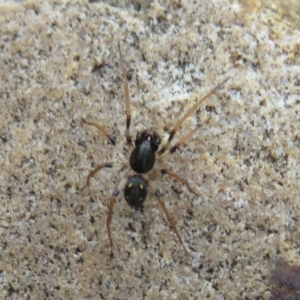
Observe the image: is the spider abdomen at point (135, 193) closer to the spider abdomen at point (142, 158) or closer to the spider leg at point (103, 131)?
the spider abdomen at point (142, 158)

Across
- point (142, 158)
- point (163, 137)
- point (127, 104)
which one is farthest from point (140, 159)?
point (127, 104)

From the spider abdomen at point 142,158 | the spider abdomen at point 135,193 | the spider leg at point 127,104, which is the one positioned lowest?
the spider abdomen at point 135,193

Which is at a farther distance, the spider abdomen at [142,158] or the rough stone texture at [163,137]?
the spider abdomen at [142,158]

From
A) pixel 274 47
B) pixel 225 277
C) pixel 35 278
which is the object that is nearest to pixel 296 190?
pixel 225 277

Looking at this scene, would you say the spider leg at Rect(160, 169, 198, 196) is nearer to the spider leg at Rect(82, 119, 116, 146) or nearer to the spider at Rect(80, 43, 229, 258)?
the spider at Rect(80, 43, 229, 258)

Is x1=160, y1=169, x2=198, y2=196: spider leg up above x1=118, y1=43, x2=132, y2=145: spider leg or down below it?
below

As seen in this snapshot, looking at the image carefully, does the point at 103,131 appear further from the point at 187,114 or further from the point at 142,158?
the point at 187,114

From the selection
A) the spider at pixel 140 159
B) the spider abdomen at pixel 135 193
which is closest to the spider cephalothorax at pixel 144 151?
the spider at pixel 140 159

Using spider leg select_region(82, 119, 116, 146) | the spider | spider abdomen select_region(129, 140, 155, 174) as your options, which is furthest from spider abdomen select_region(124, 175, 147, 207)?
spider leg select_region(82, 119, 116, 146)
